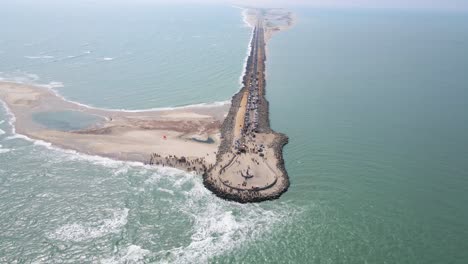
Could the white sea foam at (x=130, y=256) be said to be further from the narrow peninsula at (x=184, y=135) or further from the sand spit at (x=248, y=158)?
the narrow peninsula at (x=184, y=135)

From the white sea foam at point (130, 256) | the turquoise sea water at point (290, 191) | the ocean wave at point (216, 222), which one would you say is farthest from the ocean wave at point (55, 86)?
the white sea foam at point (130, 256)

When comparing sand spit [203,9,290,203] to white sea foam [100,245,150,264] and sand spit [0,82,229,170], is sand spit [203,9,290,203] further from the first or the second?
white sea foam [100,245,150,264]

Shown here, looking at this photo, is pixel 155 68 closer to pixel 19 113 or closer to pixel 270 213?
pixel 19 113

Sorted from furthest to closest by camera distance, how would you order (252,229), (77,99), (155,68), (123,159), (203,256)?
(155,68) → (77,99) → (123,159) → (252,229) → (203,256)

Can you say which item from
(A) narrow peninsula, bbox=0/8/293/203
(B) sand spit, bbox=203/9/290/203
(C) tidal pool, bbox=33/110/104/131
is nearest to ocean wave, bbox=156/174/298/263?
(B) sand spit, bbox=203/9/290/203

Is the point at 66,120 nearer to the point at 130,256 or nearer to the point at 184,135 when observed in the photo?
the point at 184,135

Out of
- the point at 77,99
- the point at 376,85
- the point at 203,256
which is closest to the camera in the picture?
the point at 203,256

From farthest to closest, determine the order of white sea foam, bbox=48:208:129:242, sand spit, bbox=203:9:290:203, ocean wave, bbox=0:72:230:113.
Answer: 1. ocean wave, bbox=0:72:230:113
2. sand spit, bbox=203:9:290:203
3. white sea foam, bbox=48:208:129:242

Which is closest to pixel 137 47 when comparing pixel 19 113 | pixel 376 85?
pixel 19 113
